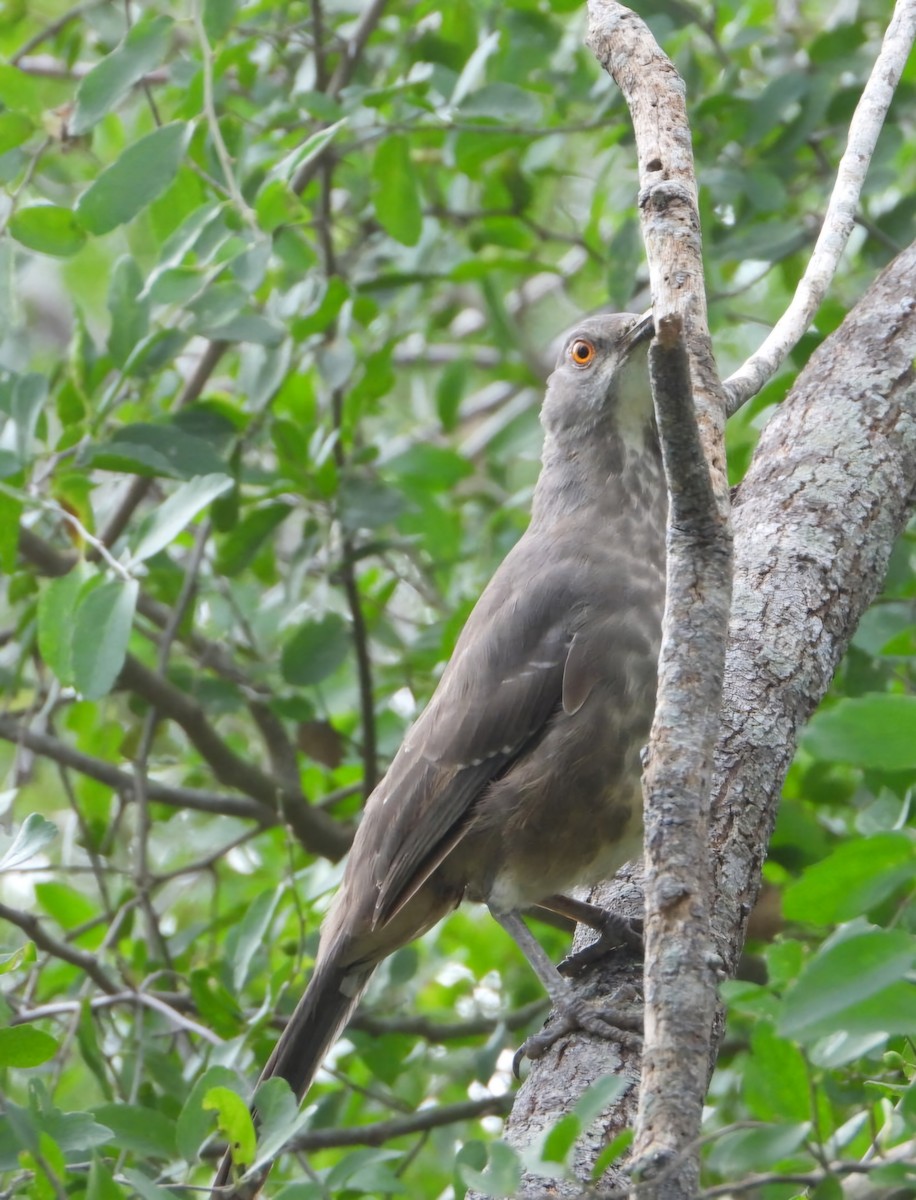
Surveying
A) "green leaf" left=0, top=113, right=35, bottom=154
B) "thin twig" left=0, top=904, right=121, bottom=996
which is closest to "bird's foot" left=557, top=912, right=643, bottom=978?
"thin twig" left=0, top=904, right=121, bottom=996

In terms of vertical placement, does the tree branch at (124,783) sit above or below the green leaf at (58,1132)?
above

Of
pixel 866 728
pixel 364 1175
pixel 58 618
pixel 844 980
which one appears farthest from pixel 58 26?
pixel 844 980

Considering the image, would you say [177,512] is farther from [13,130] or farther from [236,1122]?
[236,1122]

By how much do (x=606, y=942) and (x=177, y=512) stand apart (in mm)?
1566

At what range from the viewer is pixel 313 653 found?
4883 millimetres

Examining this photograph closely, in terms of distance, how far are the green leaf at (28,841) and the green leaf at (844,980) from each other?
1.76m

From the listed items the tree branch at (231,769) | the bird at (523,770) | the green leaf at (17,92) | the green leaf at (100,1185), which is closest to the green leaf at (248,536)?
the tree branch at (231,769)

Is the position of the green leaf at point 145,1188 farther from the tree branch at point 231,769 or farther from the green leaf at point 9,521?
the tree branch at point 231,769

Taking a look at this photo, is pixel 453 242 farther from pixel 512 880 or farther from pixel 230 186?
pixel 512 880

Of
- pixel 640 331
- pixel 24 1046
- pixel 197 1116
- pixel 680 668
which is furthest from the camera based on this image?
pixel 640 331

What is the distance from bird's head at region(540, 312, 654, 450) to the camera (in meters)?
4.58

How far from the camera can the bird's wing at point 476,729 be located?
3.90 m

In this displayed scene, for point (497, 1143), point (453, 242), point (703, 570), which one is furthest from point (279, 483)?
point (497, 1143)

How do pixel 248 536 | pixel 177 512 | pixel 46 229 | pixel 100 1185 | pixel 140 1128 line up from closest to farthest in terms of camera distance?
pixel 100 1185, pixel 140 1128, pixel 177 512, pixel 46 229, pixel 248 536
